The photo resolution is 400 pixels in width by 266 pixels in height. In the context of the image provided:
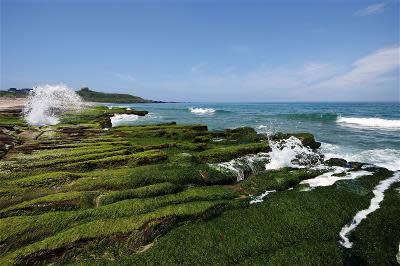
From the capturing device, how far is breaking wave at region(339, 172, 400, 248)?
1173 cm

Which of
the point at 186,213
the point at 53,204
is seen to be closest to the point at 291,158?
the point at 186,213

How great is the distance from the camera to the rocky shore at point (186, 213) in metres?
10.5

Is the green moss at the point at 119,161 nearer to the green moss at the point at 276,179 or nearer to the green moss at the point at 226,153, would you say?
the green moss at the point at 226,153

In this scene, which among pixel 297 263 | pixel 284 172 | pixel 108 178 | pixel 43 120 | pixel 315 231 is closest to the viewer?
pixel 297 263

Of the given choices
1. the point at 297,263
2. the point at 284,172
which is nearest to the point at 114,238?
the point at 297,263

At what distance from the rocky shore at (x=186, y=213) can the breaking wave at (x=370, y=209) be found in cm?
21

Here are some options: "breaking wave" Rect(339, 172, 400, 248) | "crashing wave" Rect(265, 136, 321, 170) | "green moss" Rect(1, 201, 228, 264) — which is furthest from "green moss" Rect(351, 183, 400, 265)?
"crashing wave" Rect(265, 136, 321, 170)

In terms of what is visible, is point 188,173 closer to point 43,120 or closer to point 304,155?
point 304,155

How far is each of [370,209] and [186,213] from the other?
29.0ft

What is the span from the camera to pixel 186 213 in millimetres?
12812

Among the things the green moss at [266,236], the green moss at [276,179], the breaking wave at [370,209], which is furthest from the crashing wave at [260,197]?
the breaking wave at [370,209]

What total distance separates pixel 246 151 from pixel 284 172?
5.81 m

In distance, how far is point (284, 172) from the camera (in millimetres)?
19234

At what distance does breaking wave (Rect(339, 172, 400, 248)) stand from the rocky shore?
0.21 metres
